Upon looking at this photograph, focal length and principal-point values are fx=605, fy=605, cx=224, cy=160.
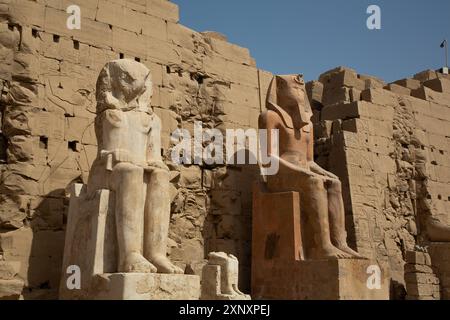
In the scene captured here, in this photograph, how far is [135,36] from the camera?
8.16m

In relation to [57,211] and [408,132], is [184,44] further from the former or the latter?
[408,132]

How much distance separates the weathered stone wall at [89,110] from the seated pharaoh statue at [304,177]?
1.03 meters

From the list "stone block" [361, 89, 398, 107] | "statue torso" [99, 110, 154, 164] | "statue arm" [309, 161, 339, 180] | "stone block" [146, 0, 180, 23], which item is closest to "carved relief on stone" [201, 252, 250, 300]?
"statue torso" [99, 110, 154, 164]

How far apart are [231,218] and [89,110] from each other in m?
2.54

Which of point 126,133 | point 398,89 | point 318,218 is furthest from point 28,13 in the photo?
point 398,89

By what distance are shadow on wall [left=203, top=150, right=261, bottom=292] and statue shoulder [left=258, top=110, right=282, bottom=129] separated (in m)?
0.73

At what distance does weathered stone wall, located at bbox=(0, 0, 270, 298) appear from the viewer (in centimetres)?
674

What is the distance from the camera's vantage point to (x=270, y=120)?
8055mm

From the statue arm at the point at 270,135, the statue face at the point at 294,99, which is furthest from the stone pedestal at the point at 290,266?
the statue face at the point at 294,99

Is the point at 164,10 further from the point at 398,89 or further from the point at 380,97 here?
the point at 398,89

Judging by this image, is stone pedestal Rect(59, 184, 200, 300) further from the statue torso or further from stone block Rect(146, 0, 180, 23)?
stone block Rect(146, 0, 180, 23)

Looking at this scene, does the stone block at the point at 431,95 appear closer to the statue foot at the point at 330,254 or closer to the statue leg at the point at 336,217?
the statue leg at the point at 336,217

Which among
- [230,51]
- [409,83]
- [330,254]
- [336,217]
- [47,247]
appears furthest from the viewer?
[409,83]

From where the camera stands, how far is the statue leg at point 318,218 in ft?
23.7
